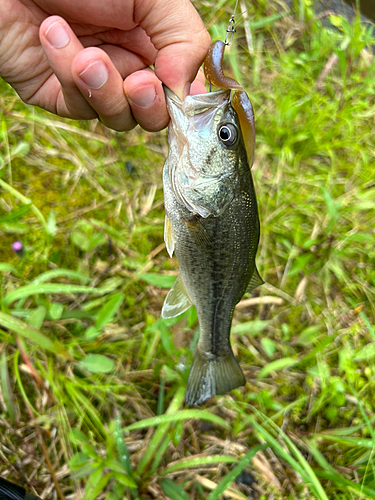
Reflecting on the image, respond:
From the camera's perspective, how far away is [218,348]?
218cm

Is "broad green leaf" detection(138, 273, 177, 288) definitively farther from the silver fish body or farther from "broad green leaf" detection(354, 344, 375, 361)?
"broad green leaf" detection(354, 344, 375, 361)

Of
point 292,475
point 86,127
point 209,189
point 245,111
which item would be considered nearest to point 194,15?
point 245,111

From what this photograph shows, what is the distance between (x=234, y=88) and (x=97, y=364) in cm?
177

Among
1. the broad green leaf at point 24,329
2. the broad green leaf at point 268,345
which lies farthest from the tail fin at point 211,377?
the broad green leaf at point 24,329

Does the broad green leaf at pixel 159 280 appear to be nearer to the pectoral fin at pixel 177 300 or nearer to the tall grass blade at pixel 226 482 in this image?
the pectoral fin at pixel 177 300

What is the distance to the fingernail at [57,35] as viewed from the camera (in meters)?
1.54

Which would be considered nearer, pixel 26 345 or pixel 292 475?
pixel 26 345

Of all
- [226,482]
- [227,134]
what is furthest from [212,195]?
[226,482]

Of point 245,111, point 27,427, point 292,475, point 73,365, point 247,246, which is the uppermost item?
point 245,111

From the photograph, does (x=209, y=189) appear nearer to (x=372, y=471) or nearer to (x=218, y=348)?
(x=218, y=348)

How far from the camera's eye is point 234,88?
153cm

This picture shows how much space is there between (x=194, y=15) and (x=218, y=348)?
1870mm

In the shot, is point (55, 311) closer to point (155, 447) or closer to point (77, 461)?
point (77, 461)

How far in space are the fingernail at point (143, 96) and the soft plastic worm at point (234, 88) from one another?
32 cm
